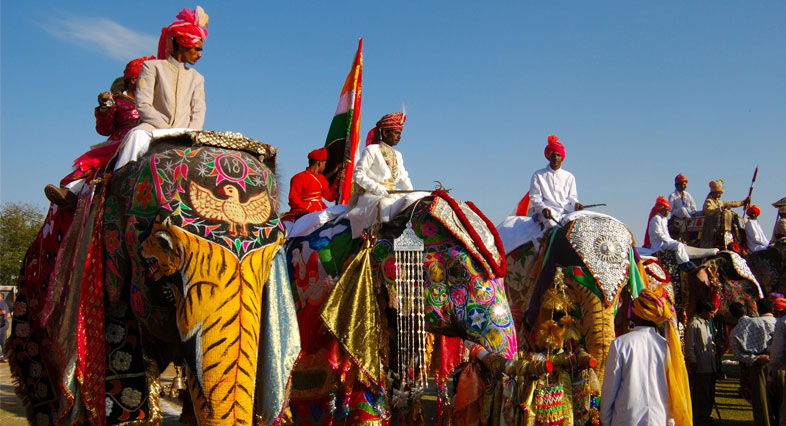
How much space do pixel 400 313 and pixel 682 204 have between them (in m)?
12.6

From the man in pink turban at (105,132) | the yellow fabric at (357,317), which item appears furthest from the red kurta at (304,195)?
the man in pink turban at (105,132)

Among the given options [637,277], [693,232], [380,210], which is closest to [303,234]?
[380,210]

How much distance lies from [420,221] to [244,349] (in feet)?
9.08

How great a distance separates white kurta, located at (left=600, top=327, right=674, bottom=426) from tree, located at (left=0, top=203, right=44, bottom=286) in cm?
3285

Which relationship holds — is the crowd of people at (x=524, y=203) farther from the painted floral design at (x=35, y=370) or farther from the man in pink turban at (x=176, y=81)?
the painted floral design at (x=35, y=370)

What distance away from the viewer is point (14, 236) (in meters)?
37.3

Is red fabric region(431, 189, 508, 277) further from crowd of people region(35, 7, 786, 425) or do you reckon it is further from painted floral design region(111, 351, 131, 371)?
painted floral design region(111, 351, 131, 371)

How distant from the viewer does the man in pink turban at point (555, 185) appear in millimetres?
9711

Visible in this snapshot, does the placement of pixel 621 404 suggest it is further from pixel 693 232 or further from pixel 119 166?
pixel 693 232

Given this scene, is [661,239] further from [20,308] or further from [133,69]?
[20,308]

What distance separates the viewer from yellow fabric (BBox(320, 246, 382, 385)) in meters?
5.84

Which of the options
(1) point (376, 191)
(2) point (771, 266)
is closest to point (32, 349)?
(1) point (376, 191)

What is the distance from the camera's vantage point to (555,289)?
7082 millimetres

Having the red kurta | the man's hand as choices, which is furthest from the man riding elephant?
the man's hand
